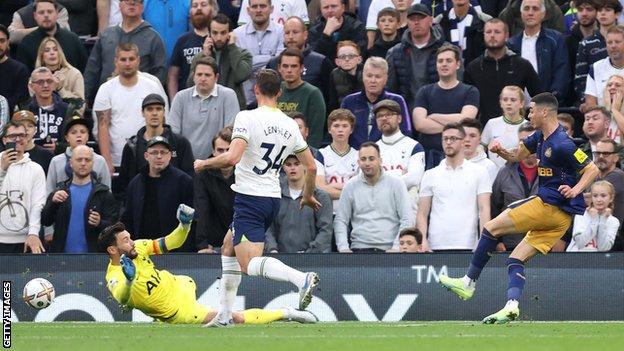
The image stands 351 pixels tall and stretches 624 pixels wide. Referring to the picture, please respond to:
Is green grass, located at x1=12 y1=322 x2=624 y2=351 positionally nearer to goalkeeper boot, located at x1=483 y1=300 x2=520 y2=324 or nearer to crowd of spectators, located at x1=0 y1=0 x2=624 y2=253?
goalkeeper boot, located at x1=483 y1=300 x2=520 y2=324

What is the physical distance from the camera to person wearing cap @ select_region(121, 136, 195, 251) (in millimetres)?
16484

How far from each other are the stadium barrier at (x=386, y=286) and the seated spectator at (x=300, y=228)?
0.65 meters

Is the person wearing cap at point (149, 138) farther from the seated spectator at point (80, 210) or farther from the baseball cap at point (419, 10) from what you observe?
the baseball cap at point (419, 10)

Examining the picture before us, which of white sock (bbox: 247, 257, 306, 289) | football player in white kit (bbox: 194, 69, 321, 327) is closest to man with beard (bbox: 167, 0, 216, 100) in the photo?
football player in white kit (bbox: 194, 69, 321, 327)

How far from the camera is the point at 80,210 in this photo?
16328 mm

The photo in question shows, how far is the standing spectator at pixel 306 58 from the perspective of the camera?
1828 cm

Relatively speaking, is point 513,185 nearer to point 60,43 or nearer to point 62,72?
point 62,72

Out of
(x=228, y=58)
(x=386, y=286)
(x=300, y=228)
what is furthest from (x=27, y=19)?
(x=386, y=286)

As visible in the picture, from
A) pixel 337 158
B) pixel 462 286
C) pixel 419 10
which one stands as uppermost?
pixel 419 10

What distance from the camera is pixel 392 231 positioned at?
1620 cm

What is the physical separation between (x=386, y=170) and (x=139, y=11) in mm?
4348

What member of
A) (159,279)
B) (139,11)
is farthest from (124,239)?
(139,11)

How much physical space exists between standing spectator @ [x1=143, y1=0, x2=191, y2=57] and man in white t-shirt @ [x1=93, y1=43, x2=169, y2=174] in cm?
185

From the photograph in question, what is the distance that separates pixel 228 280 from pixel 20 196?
16.0 ft
